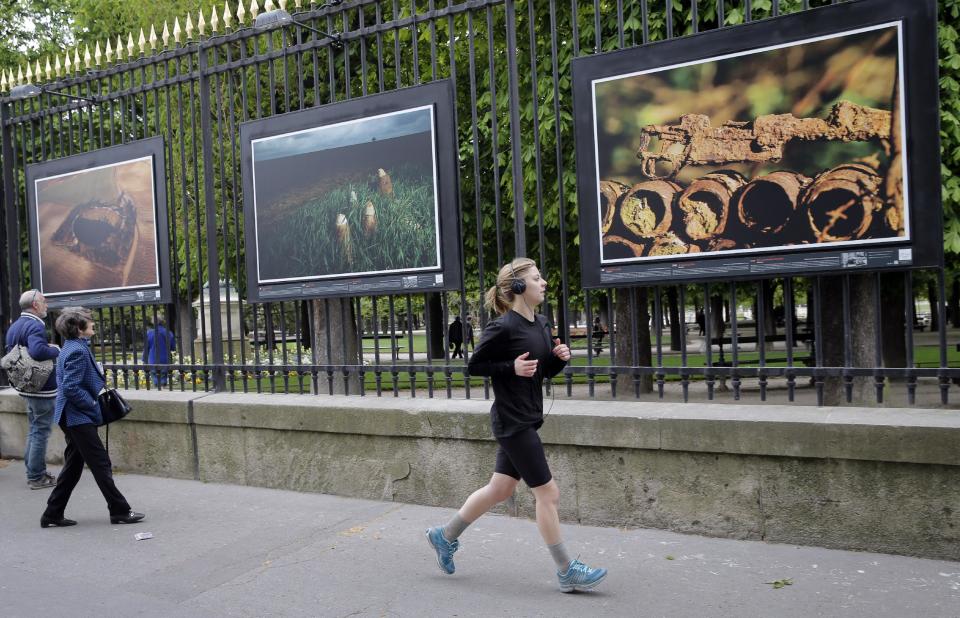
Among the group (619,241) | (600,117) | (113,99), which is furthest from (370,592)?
(113,99)

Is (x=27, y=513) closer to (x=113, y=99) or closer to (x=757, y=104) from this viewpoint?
(x=113, y=99)

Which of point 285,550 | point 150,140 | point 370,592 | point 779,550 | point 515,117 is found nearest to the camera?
point 370,592

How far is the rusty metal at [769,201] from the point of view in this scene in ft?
16.9

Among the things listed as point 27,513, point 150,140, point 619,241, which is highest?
point 150,140

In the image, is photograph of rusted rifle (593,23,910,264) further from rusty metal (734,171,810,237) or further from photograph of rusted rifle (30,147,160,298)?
photograph of rusted rifle (30,147,160,298)

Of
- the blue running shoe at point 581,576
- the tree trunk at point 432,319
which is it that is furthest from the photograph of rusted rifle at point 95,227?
the blue running shoe at point 581,576

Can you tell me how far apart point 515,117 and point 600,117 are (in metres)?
0.66

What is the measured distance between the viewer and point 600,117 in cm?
582

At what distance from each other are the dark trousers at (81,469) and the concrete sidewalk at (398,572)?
0.56 feet

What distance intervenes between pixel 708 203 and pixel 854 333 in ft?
5.36

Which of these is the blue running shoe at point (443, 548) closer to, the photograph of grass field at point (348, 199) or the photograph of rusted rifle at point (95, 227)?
the photograph of grass field at point (348, 199)

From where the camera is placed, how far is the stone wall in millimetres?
4660

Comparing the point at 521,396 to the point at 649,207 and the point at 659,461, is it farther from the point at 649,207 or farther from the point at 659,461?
the point at 649,207

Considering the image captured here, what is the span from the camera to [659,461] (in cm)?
536
